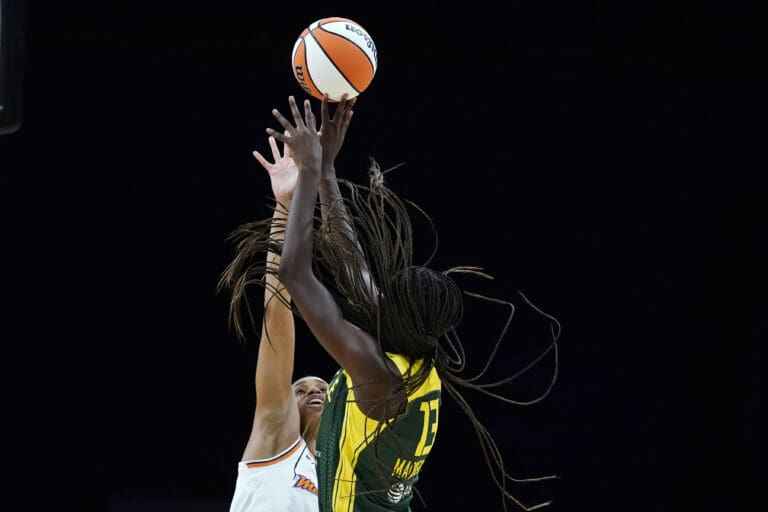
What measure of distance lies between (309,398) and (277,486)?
1.34ft

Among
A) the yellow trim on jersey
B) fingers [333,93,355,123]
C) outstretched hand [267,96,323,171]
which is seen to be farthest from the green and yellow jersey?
fingers [333,93,355,123]

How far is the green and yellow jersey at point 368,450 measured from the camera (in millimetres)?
2611

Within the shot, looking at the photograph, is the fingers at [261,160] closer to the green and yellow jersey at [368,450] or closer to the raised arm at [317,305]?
the raised arm at [317,305]

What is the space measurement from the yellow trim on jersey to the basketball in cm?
81

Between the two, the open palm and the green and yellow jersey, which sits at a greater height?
the open palm

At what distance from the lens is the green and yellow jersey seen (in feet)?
8.57

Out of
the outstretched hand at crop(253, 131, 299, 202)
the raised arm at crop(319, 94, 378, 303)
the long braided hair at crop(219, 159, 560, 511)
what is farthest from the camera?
the outstretched hand at crop(253, 131, 299, 202)

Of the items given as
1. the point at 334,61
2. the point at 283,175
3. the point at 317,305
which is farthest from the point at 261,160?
the point at 317,305

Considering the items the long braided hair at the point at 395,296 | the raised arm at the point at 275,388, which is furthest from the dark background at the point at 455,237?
the long braided hair at the point at 395,296

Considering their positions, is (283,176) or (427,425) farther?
(283,176)

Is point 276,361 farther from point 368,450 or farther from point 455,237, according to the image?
point 455,237

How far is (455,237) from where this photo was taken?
19.9 ft

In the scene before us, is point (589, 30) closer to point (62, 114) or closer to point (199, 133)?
point (199, 133)

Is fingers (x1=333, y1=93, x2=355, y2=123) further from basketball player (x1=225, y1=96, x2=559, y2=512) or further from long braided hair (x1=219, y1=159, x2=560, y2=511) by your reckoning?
long braided hair (x1=219, y1=159, x2=560, y2=511)
